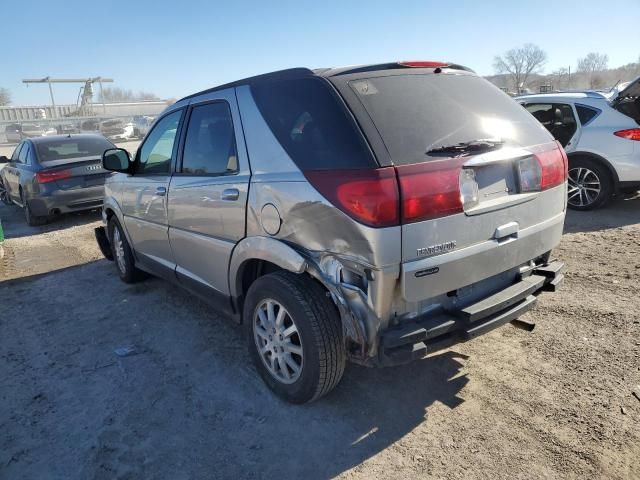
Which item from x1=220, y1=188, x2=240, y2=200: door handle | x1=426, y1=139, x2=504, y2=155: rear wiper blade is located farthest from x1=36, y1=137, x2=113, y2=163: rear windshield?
x1=426, y1=139, x2=504, y2=155: rear wiper blade

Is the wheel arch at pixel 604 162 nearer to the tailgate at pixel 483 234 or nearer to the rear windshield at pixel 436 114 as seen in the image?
the rear windshield at pixel 436 114

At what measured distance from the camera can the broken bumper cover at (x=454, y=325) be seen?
2326 millimetres

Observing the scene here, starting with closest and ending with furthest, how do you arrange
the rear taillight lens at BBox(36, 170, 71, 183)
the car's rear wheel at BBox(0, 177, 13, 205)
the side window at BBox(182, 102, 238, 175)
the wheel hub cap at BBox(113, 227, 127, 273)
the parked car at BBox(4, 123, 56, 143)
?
the side window at BBox(182, 102, 238, 175)
the wheel hub cap at BBox(113, 227, 127, 273)
the rear taillight lens at BBox(36, 170, 71, 183)
the car's rear wheel at BBox(0, 177, 13, 205)
the parked car at BBox(4, 123, 56, 143)

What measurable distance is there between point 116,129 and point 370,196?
35.1 meters

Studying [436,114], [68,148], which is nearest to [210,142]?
[436,114]

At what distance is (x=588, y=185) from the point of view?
22.3 feet

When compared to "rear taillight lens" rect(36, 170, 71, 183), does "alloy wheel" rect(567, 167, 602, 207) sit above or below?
below

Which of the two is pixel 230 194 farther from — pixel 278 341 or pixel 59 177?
pixel 59 177

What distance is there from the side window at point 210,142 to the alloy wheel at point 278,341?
930 millimetres

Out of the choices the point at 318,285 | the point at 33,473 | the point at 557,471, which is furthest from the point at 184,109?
the point at 557,471

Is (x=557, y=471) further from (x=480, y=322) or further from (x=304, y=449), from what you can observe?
(x=304, y=449)

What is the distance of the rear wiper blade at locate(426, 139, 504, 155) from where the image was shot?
2384 millimetres

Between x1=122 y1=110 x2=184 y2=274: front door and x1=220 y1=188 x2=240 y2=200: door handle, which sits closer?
x1=220 y1=188 x2=240 y2=200: door handle

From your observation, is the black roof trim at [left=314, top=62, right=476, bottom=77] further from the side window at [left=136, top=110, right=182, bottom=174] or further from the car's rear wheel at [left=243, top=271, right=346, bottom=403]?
the side window at [left=136, top=110, right=182, bottom=174]
